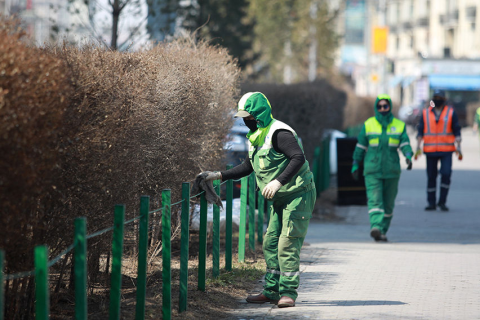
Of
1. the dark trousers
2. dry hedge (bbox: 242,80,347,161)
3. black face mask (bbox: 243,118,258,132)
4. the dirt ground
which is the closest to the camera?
the dirt ground

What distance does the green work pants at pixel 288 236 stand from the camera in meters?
5.41

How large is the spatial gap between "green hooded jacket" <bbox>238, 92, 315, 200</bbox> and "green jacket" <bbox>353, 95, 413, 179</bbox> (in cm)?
359

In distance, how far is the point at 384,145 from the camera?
8969 mm

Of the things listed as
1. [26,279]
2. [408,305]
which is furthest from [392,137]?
[26,279]

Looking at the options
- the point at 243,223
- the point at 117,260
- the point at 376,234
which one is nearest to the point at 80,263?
the point at 117,260

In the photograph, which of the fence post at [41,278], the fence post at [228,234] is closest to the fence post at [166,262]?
the fence post at [41,278]

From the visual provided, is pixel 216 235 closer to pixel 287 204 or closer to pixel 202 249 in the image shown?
pixel 202 249

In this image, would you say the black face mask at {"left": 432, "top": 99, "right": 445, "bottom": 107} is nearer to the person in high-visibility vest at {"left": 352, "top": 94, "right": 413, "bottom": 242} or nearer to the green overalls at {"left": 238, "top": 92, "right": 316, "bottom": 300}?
the person in high-visibility vest at {"left": 352, "top": 94, "right": 413, "bottom": 242}

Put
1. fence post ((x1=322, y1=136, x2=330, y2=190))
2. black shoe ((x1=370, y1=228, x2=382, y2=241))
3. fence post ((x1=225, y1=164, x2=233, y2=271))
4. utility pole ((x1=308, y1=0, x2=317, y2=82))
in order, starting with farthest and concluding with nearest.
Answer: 1. utility pole ((x1=308, y1=0, x2=317, y2=82))
2. fence post ((x1=322, y1=136, x2=330, y2=190))
3. black shoe ((x1=370, y1=228, x2=382, y2=241))
4. fence post ((x1=225, y1=164, x2=233, y2=271))

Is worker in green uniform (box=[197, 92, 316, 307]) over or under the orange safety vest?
under

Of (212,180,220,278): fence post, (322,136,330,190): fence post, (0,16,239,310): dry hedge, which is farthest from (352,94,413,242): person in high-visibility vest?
(322,136,330,190): fence post

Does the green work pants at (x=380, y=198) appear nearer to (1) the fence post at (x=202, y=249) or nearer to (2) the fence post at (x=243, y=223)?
(2) the fence post at (x=243, y=223)

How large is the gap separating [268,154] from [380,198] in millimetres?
3859

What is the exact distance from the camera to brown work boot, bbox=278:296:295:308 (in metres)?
5.45
